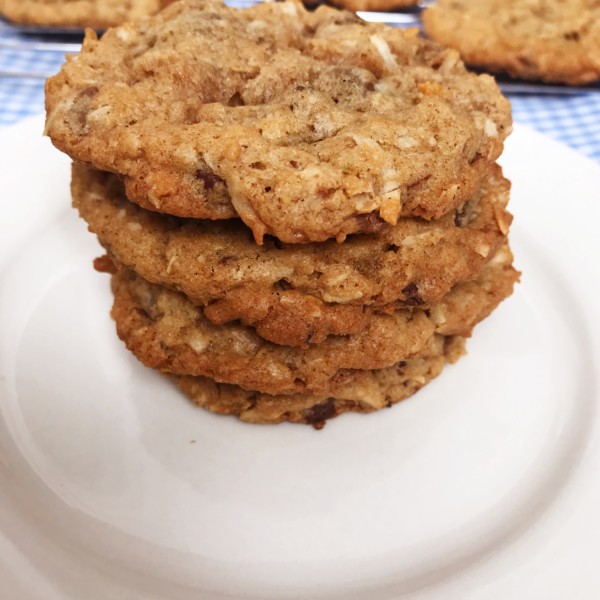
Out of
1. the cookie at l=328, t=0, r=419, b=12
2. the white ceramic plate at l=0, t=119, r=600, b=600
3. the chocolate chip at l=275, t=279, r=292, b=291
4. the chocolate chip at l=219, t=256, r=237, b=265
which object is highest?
the chocolate chip at l=219, t=256, r=237, b=265

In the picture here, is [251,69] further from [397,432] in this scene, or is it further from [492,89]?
[397,432]

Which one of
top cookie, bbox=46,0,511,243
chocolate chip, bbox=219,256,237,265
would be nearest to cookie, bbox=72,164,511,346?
chocolate chip, bbox=219,256,237,265

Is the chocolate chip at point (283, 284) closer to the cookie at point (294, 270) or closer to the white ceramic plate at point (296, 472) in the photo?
the cookie at point (294, 270)

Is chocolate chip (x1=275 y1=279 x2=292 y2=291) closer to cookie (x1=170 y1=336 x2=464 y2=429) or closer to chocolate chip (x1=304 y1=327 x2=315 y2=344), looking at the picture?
chocolate chip (x1=304 y1=327 x2=315 y2=344)

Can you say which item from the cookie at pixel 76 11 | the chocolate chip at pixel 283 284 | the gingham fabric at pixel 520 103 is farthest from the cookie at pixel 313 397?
the cookie at pixel 76 11

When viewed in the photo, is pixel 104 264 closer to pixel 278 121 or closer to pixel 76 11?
pixel 278 121

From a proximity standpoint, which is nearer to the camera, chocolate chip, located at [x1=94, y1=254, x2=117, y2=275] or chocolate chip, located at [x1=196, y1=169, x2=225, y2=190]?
chocolate chip, located at [x1=196, y1=169, x2=225, y2=190]
